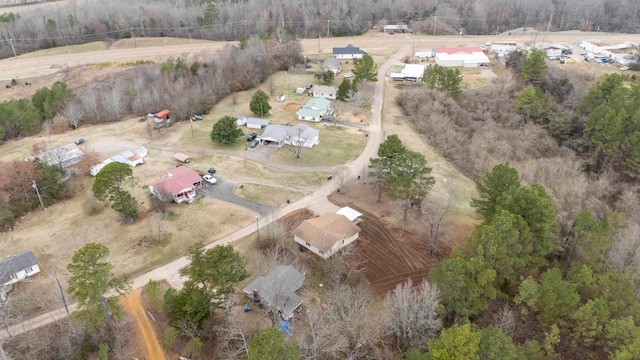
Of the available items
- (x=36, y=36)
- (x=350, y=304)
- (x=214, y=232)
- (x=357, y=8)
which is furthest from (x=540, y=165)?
(x=36, y=36)

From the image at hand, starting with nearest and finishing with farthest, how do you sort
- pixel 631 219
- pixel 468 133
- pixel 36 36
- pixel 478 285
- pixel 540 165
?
1. pixel 478 285
2. pixel 631 219
3. pixel 540 165
4. pixel 468 133
5. pixel 36 36

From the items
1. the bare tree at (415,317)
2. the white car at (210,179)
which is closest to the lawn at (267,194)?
the white car at (210,179)

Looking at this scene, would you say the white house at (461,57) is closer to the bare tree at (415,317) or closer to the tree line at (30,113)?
the tree line at (30,113)

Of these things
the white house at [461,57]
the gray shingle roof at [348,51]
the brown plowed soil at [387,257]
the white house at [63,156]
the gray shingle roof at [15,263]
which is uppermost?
the gray shingle roof at [348,51]

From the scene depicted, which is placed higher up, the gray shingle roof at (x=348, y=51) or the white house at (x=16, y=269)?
the gray shingle roof at (x=348, y=51)

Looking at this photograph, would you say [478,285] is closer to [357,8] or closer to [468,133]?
[468,133]

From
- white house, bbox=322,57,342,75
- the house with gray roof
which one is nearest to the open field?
white house, bbox=322,57,342,75
